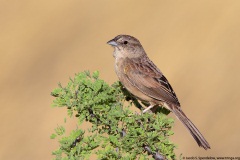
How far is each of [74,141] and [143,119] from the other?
77 cm

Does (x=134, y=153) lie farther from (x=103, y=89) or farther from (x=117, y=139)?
(x=103, y=89)

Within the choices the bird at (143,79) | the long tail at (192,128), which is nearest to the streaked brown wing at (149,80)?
the bird at (143,79)

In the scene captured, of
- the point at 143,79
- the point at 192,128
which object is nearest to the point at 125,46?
the point at 143,79

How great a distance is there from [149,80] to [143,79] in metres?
0.08

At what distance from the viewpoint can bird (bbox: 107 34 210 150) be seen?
769 centimetres

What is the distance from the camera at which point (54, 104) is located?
517 centimetres

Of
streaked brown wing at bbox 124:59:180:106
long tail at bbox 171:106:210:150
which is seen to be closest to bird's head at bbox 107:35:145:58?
streaked brown wing at bbox 124:59:180:106

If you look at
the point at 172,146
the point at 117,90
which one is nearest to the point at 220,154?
the point at 117,90

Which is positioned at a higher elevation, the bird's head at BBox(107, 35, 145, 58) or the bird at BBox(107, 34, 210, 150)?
the bird's head at BBox(107, 35, 145, 58)

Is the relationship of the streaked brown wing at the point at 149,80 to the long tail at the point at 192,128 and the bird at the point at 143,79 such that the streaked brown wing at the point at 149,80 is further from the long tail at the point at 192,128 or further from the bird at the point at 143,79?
the long tail at the point at 192,128

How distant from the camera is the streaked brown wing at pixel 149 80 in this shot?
791cm

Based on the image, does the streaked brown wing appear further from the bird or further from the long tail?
the long tail

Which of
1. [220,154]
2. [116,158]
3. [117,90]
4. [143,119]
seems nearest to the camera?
[116,158]

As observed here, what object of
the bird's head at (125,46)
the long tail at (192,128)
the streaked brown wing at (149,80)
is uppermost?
the bird's head at (125,46)
